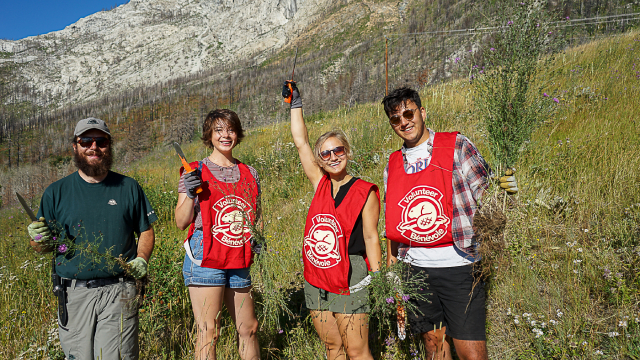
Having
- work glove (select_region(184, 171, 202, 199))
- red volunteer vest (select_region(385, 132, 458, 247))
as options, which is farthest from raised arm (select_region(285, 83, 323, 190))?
work glove (select_region(184, 171, 202, 199))

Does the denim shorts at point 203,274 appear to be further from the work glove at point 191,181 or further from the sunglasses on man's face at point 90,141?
the sunglasses on man's face at point 90,141

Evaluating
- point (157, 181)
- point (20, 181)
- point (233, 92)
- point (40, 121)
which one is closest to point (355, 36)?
point (233, 92)

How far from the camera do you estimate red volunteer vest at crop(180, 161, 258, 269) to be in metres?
2.21

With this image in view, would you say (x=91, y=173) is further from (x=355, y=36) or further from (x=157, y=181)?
(x=355, y=36)

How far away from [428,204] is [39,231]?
98.2 inches

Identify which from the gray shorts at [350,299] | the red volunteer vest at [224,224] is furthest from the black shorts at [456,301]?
the red volunteer vest at [224,224]

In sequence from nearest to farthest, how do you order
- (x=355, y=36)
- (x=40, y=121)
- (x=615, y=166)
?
(x=615, y=166), (x=355, y=36), (x=40, y=121)

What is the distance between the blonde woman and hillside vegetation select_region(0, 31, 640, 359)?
293mm

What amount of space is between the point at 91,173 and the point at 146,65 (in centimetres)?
20018

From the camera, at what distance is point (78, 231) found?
210cm

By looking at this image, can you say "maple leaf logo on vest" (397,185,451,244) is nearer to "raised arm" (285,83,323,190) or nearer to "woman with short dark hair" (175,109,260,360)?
"raised arm" (285,83,323,190)

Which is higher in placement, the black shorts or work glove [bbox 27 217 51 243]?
work glove [bbox 27 217 51 243]

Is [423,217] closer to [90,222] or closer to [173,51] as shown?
[90,222]

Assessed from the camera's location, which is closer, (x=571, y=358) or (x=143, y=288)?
(x=571, y=358)
